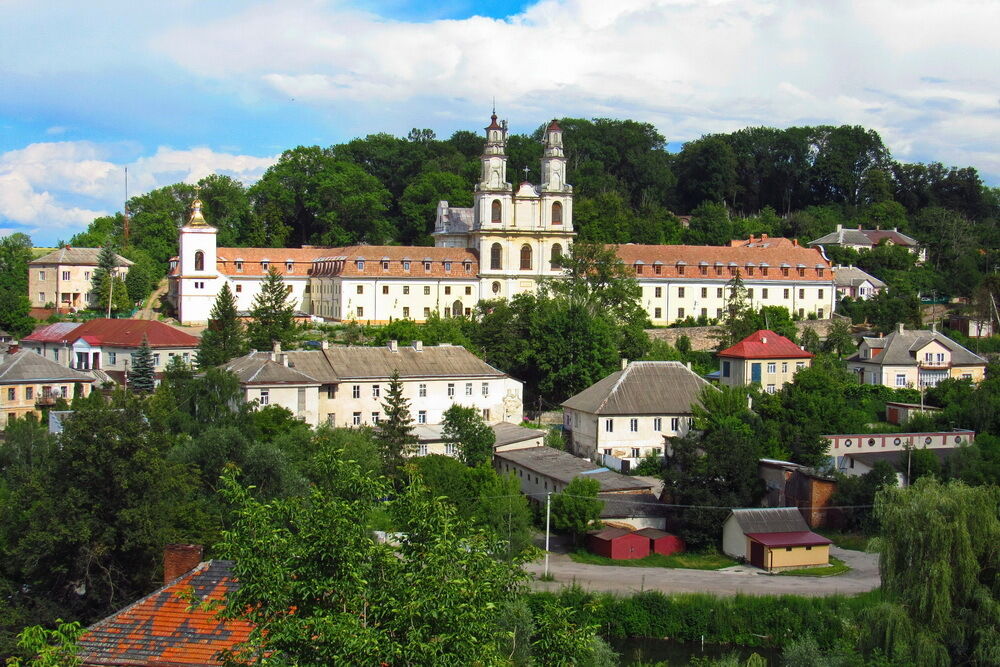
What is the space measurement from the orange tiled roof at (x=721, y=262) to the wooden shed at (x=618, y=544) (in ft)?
101

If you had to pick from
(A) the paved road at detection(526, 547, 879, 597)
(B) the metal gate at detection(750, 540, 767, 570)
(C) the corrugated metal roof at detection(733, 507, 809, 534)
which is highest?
(C) the corrugated metal roof at detection(733, 507, 809, 534)

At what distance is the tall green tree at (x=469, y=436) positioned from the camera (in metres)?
36.7

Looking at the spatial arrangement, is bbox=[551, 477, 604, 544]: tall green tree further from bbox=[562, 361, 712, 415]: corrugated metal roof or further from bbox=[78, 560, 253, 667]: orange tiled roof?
bbox=[78, 560, 253, 667]: orange tiled roof

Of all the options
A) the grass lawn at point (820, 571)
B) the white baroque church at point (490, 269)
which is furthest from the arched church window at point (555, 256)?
the grass lawn at point (820, 571)

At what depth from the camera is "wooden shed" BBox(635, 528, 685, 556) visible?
30.5 meters

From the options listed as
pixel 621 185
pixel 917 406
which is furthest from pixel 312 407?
pixel 621 185

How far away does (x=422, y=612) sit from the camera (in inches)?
388

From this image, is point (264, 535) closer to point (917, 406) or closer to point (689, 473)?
point (689, 473)

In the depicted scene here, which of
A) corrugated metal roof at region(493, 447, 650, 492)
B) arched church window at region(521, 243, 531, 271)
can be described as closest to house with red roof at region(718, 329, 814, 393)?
corrugated metal roof at region(493, 447, 650, 492)

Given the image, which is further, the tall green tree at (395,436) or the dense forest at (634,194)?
the dense forest at (634,194)

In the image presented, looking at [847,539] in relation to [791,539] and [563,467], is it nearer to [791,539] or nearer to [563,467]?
[791,539]

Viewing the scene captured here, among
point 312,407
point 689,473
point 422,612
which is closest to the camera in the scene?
point 422,612

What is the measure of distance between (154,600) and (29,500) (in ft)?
24.3

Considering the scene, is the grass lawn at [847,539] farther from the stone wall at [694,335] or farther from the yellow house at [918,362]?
the stone wall at [694,335]
